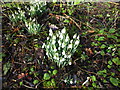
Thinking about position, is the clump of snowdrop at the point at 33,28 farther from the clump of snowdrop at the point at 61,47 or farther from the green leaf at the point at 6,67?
the green leaf at the point at 6,67

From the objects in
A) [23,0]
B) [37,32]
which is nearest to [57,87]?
[37,32]

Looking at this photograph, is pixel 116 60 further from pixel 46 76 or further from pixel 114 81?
pixel 46 76

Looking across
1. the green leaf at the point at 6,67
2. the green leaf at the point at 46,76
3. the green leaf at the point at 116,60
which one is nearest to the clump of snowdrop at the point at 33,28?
the green leaf at the point at 6,67

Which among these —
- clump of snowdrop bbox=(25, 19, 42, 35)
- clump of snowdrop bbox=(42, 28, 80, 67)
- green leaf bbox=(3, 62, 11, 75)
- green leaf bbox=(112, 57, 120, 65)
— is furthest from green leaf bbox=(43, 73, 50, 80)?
green leaf bbox=(112, 57, 120, 65)

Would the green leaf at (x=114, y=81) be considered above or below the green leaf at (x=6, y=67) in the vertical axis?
below

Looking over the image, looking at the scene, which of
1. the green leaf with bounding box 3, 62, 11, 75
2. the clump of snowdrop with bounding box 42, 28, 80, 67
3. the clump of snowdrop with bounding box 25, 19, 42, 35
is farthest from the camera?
the clump of snowdrop with bounding box 25, 19, 42, 35

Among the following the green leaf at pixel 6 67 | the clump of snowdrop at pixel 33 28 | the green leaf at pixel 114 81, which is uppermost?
the clump of snowdrop at pixel 33 28

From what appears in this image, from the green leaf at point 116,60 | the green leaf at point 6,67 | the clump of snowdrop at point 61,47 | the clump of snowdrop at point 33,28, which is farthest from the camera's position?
the clump of snowdrop at point 33,28

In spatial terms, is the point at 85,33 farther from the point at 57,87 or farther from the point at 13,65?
the point at 13,65

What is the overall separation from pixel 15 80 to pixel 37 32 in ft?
2.88

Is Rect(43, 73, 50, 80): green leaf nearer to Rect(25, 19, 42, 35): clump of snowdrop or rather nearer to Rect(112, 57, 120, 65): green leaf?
Rect(25, 19, 42, 35): clump of snowdrop

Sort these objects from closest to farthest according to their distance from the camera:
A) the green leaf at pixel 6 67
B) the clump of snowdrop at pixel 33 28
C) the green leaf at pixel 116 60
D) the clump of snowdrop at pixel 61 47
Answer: the clump of snowdrop at pixel 61 47 → the green leaf at pixel 6 67 → the green leaf at pixel 116 60 → the clump of snowdrop at pixel 33 28

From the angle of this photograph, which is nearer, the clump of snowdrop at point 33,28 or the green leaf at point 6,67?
the green leaf at point 6,67

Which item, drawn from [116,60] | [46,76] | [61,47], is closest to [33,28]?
[61,47]
